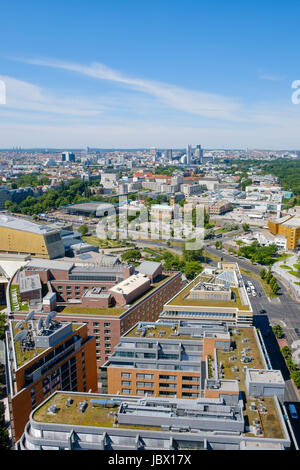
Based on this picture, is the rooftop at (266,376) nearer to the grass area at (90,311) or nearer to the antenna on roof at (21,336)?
the antenna on roof at (21,336)

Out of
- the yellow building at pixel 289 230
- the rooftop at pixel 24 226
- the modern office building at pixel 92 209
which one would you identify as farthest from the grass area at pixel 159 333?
the modern office building at pixel 92 209

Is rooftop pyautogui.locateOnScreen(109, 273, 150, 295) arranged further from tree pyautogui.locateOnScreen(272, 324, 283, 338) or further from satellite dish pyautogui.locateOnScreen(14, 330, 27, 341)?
tree pyautogui.locateOnScreen(272, 324, 283, 338)

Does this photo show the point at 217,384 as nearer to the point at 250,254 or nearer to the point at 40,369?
the point at 40,369

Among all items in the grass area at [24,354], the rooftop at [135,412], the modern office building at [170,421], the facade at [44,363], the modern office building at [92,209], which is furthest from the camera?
the modern office building at [92,209]

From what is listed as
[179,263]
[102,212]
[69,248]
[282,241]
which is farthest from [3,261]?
[102,212]

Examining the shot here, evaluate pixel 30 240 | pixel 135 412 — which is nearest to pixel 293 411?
pixel 135 412

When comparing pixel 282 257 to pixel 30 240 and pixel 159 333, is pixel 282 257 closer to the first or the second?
pixel 30 240
